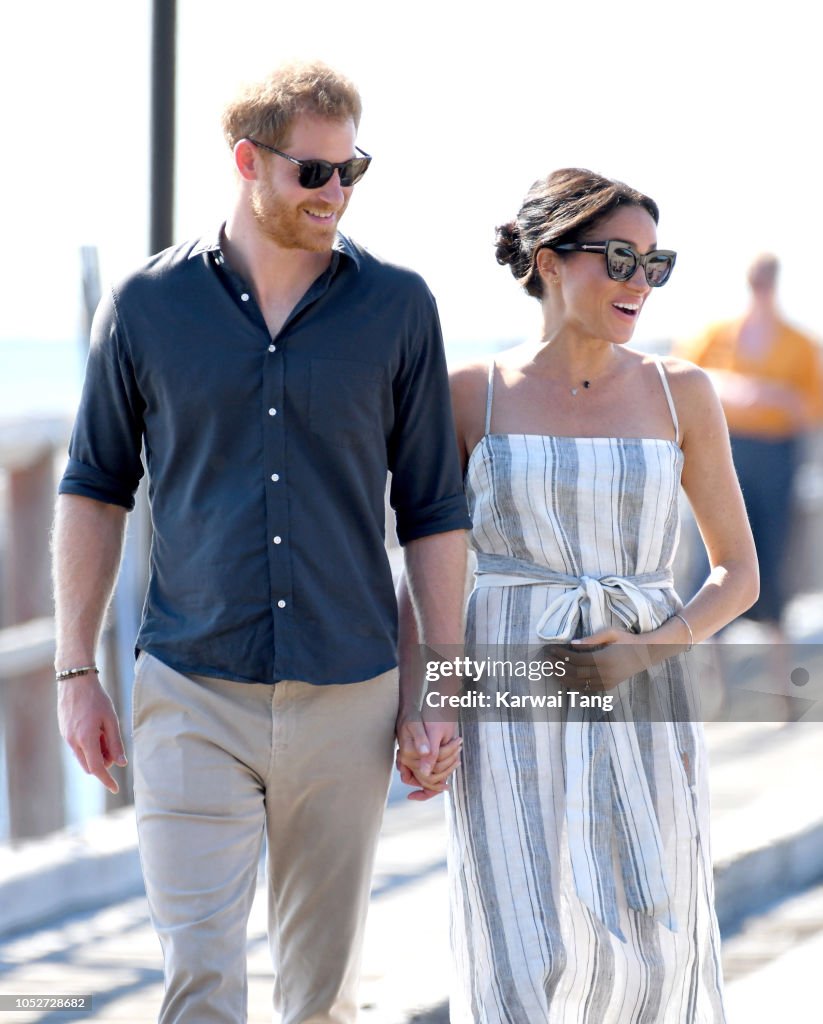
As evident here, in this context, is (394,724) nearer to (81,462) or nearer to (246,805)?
(246,805)

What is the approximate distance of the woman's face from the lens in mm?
3053

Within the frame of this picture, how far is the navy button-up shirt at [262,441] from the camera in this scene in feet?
9.23

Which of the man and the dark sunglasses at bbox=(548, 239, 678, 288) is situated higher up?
the dark sunglasses at bbox=(548, 239, 678, 288)

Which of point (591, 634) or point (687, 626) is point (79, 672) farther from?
point (687, 626)

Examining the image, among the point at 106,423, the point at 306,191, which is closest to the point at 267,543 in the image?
the point at 106,423

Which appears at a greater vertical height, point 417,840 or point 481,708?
point 481,708

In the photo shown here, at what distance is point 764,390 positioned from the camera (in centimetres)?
661

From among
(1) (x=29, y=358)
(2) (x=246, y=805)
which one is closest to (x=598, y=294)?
(2) (x=246, y=805)

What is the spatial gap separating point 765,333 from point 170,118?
9.13 feet

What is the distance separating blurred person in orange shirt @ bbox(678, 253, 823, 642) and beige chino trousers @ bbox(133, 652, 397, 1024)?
3.95m

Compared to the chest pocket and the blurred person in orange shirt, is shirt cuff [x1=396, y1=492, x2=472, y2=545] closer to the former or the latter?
the chest pocket

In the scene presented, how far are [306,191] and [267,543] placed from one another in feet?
2.05

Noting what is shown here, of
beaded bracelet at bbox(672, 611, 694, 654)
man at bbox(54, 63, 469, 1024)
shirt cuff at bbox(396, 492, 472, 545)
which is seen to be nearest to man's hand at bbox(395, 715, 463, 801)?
man at bbox(54, 63, 469, 1024)

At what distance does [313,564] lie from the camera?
2842 millimetres
